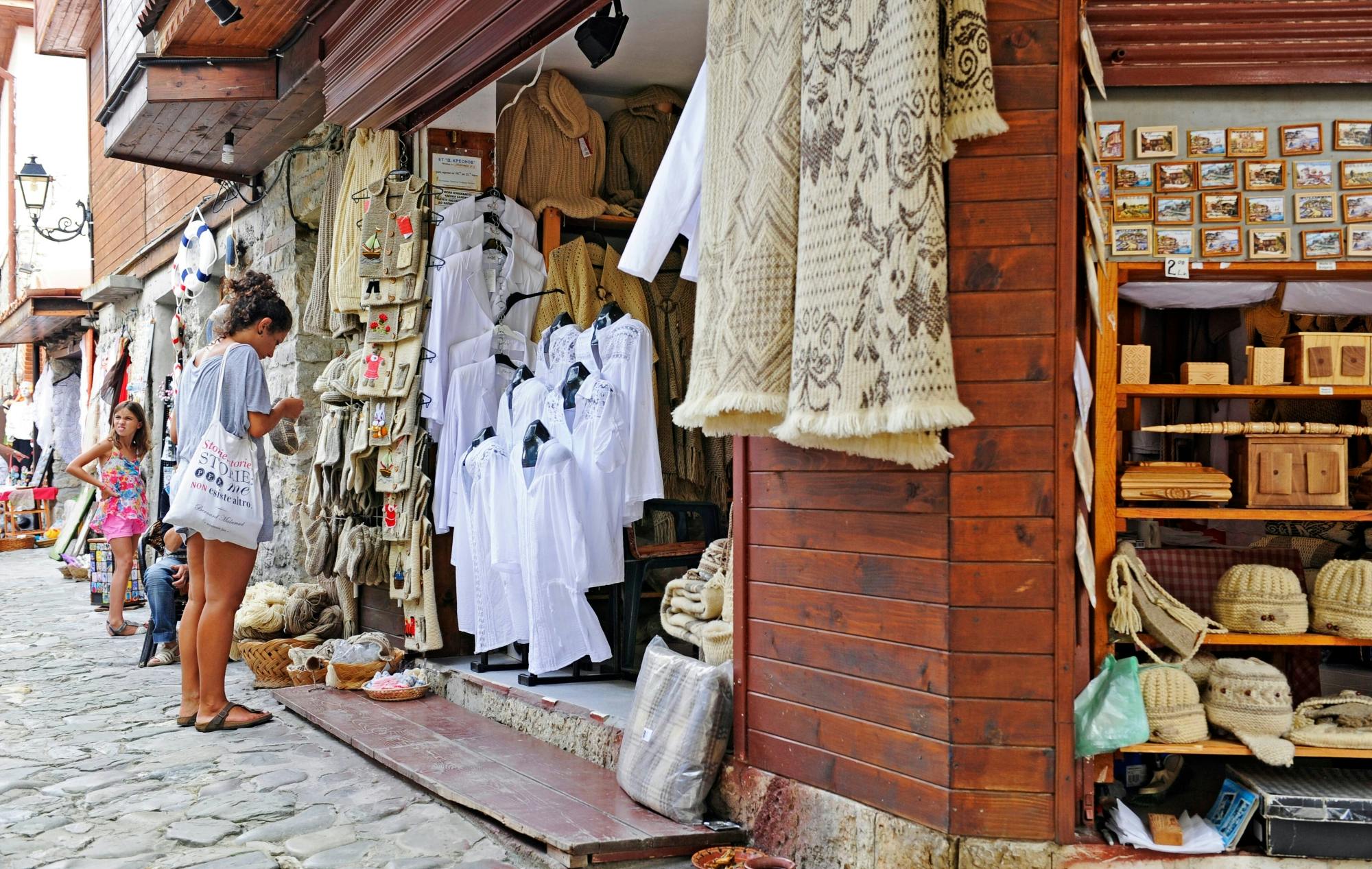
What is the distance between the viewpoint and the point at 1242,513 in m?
3.44

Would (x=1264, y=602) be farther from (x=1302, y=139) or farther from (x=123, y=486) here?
(x=123, y=486)

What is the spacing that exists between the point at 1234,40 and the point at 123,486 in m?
7.94

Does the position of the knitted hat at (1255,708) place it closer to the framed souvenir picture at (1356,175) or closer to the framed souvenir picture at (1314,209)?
the framed souvenir picture at (1314,209)

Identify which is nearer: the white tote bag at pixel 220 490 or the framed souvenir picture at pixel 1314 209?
the framed souvenir picture at pixel 1314 209

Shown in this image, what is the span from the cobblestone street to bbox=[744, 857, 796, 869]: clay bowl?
2.14 ft

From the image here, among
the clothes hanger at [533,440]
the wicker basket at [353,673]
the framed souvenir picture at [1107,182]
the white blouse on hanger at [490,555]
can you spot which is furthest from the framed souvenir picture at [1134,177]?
the wicker basket at [353,673]

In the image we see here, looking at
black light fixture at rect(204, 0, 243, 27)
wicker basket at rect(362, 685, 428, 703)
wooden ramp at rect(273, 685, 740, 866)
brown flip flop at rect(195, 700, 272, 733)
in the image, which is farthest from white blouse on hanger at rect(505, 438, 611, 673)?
black light fixture at rect(204, 0, 243, 27)

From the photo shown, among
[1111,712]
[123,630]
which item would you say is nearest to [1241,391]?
[1111,712]

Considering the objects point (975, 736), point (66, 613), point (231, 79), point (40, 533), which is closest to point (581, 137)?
point (231, 79)

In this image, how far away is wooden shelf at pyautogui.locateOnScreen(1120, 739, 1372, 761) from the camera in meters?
3.23

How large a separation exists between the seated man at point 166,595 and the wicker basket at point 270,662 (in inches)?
36.2

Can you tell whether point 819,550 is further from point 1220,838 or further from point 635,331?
Answer: point 635,331

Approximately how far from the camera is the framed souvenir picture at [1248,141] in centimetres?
345

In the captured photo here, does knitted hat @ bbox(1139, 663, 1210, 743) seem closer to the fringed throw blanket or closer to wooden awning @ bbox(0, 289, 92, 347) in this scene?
the fringed throw blanket
